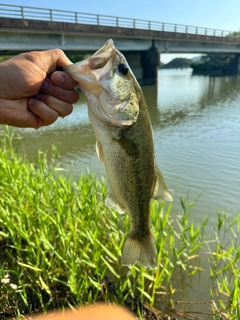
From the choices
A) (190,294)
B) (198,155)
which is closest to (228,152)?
(198,155)

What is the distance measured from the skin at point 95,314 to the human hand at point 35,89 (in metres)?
1.84

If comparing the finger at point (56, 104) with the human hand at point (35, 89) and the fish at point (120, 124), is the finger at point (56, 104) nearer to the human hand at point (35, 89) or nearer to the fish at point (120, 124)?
the human hand at point (35, 89)

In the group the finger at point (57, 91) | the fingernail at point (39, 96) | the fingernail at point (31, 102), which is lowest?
the fingernail at point (31, 102)

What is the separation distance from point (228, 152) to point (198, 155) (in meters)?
0.89

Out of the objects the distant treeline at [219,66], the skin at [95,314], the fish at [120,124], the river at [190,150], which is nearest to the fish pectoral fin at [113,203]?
the fish at [120,124]

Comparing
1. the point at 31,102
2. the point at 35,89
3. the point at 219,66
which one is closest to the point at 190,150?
the point at 31,102

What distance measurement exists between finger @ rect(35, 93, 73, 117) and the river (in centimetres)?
259

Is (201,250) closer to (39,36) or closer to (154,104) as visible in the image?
(154,104)

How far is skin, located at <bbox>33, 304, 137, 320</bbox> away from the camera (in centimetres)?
289

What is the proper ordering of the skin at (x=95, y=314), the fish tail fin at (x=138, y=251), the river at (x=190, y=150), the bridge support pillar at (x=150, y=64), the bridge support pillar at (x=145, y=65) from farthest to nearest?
the bridge support pillar at (x=145, y=65), the bridge support pillar at (x=150, y=64), the river at (x=190, y=150), the skin at (x=95, y=314), the fish tail fin at (x=138, y=251)

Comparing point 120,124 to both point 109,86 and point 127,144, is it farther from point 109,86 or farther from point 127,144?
point 109,86

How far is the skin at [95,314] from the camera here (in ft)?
9.47

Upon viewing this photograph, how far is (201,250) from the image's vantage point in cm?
414

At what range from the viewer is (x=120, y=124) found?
186 cm
